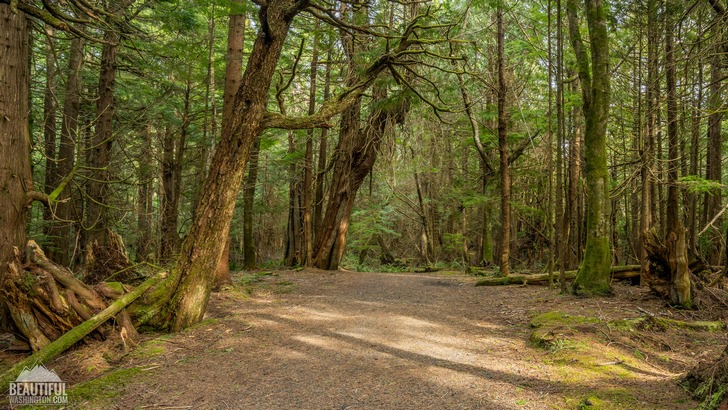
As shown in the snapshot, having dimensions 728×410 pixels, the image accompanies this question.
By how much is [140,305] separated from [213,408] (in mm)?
2675

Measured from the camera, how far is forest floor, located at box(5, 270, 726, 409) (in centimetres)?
354

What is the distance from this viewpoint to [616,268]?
923 centimetres

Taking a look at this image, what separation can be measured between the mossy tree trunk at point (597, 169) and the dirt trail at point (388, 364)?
1.82 feet

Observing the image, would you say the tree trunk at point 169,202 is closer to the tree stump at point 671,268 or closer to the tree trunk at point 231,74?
the tree trunk at point 231,74

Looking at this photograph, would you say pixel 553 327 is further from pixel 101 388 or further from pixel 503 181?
pixel 503 181

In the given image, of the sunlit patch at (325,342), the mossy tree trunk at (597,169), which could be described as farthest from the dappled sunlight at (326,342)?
the mossy tree trunk at (597,169)

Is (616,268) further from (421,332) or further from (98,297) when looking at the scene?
(98,297)

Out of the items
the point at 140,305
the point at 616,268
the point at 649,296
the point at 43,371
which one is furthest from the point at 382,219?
the point at 43,371

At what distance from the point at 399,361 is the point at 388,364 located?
0.52 ft

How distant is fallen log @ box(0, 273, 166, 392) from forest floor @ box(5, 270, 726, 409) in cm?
18

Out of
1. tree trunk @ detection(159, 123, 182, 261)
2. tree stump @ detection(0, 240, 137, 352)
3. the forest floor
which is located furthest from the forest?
the forest floor

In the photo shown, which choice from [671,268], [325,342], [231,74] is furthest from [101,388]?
[671,268]

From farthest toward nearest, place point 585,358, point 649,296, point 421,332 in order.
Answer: point 649,296 < point 421,332 < point 585,358

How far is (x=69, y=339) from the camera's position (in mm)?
4496
